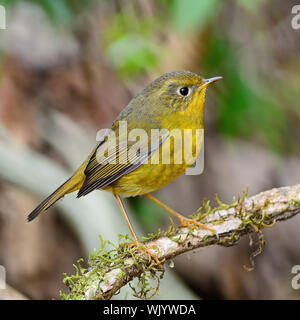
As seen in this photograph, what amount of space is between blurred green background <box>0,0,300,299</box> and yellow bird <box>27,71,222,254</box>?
66 centimetres

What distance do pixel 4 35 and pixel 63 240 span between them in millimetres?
2263

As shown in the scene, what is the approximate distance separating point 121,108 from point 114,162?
8.54ft

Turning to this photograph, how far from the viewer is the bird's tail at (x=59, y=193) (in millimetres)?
3549

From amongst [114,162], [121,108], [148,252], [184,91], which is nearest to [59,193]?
[114,162]

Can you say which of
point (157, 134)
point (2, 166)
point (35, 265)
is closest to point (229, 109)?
point (157, 134)

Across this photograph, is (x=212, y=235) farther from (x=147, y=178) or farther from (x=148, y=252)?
(x=147, y=178)

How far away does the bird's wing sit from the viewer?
3389 mm

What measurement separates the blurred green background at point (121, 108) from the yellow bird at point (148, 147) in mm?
657

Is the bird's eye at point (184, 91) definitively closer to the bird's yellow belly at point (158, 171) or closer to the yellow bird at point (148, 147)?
the yellow bird at point (148, 147)

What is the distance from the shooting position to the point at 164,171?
3299mm

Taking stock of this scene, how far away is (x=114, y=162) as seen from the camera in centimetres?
353

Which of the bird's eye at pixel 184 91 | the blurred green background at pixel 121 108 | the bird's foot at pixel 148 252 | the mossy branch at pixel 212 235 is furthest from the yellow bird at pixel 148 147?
the blurred green background at pixel 121 108

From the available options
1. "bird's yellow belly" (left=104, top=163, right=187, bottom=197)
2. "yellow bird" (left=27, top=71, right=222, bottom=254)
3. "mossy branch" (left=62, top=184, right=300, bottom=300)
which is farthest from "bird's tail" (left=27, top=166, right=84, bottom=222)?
"mossy branch" (left=62, top=184, right=300, bottom=300)
